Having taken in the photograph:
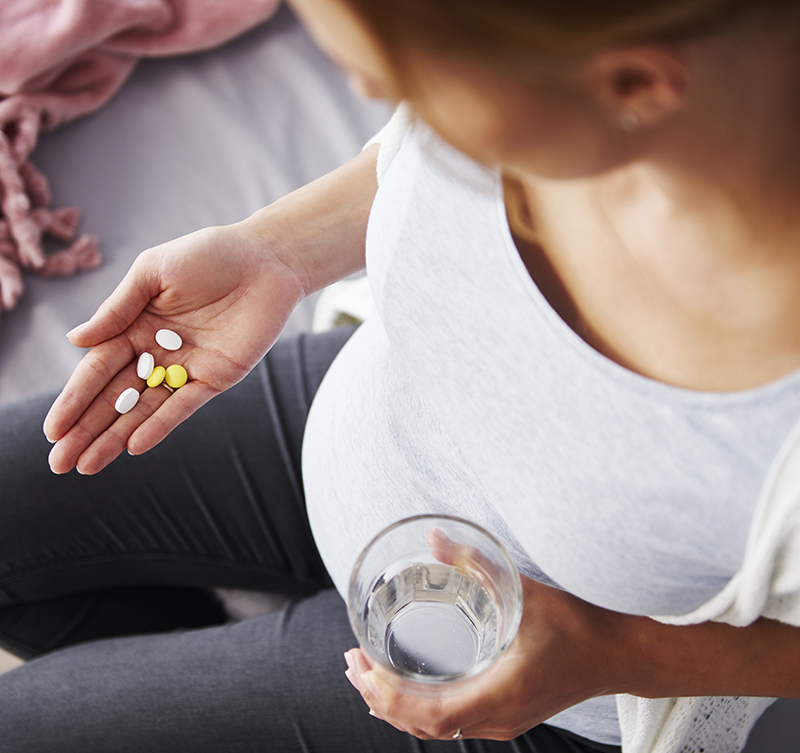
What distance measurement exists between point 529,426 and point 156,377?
42 cm

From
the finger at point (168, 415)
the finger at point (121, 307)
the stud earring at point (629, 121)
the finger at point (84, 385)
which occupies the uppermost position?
the stud earring at point (629, 121)

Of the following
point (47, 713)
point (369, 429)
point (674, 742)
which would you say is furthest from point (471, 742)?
point (47, 713)

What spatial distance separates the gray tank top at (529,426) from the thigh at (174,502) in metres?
0.23

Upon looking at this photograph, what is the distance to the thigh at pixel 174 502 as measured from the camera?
77 cm

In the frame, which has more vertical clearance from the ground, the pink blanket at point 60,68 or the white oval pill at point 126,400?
the pink blanket at point 60,68

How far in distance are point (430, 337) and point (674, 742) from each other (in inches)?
16.7

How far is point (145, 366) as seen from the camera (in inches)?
27.3

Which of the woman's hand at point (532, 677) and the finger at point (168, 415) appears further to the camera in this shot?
the finger at point (168, 415)

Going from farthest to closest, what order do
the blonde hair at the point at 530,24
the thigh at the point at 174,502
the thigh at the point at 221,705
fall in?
the thigh at the point at 174,502 < the thigh at the point at 221,705 < the blonde hair at the point at 530,24

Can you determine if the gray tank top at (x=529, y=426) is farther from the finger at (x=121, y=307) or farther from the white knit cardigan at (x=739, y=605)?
the finger at (x=121, y=307)

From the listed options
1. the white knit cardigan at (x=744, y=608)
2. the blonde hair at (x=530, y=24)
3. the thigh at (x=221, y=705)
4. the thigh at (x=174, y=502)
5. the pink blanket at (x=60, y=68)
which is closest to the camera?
the blonde hair at (x=530, y=24)

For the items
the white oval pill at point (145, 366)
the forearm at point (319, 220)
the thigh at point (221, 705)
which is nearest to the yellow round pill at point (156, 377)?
the white oval pill at point (145, 366)

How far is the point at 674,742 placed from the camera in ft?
1.93

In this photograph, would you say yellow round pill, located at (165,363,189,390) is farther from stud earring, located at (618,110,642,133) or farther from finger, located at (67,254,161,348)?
stud earring, located at (618,110,642,133)
